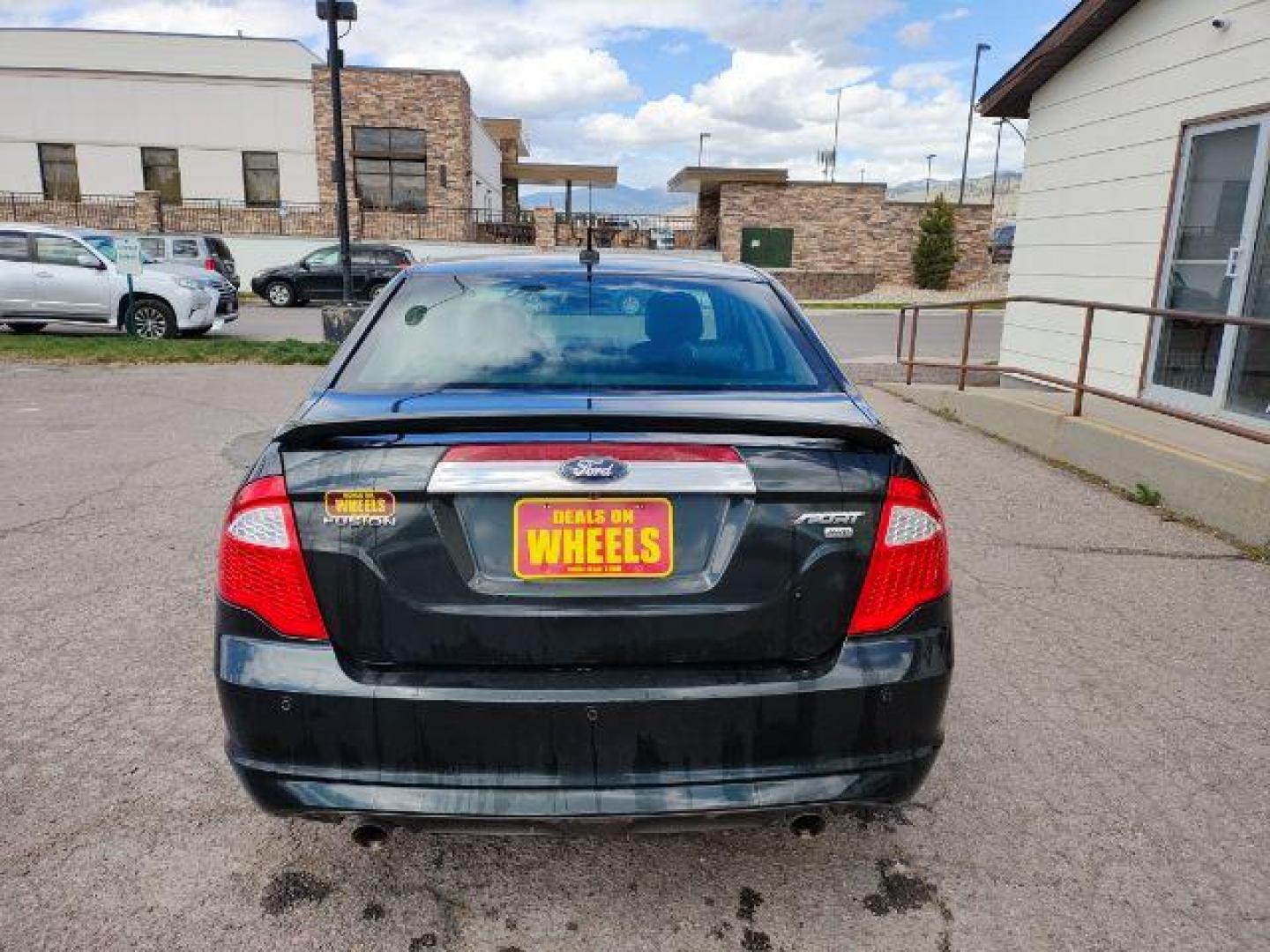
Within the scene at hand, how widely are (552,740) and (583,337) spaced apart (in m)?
1.28

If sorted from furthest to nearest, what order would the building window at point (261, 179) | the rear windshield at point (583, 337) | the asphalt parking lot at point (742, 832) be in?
the building window at point (261, 179)
the rear windshield at point (583, 337)
the asphalt parking lot at point (742, 832)

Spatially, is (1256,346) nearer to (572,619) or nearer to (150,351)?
(572,619)

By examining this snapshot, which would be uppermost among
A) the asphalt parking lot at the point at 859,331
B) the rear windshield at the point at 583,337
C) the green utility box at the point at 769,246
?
the green utility box at the point at 769,246

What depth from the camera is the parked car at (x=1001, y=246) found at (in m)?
37.9

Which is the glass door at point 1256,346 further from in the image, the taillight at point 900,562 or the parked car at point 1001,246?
the parked car at point 1001,246

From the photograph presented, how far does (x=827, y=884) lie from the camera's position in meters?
2.51

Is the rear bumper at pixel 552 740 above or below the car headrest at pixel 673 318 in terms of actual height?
below

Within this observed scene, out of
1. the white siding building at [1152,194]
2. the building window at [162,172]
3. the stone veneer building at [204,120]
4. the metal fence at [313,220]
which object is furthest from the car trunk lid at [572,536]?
the building window at [162,172]

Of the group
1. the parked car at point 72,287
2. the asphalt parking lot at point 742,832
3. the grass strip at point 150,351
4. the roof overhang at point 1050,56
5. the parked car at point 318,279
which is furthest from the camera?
the parked car at point 318,279

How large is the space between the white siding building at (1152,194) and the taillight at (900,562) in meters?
6.36

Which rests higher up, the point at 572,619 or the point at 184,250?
the point at 184,250

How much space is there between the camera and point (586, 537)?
2031 mm

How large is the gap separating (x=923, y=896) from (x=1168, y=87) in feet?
29.0

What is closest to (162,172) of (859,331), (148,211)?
(148,211)
